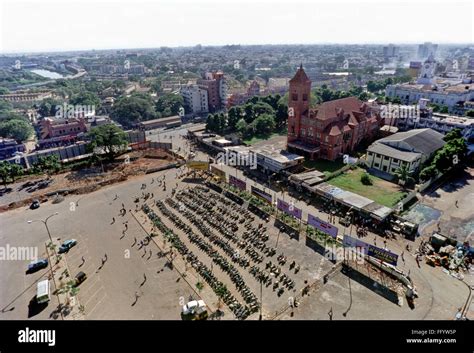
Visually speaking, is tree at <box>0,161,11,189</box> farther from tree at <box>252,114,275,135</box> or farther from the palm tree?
the palm tree

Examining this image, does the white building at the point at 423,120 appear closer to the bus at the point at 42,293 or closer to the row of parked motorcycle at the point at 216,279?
the row of parked motorcycle at the point at 216,279

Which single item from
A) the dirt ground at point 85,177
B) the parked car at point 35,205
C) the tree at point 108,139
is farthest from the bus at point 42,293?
the tree at point 108,139

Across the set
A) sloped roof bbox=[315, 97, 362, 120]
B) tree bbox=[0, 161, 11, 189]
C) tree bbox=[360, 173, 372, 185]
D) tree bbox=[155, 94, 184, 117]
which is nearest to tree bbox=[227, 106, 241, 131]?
sloped roof bbox=[315, 97, 362, 120]

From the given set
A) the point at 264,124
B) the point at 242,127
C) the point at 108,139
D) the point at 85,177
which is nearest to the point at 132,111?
the point at 108,139

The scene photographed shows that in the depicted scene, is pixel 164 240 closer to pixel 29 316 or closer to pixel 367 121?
pixel 29 316

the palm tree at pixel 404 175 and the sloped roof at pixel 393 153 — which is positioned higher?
the sloped roof at pixel 393 153
